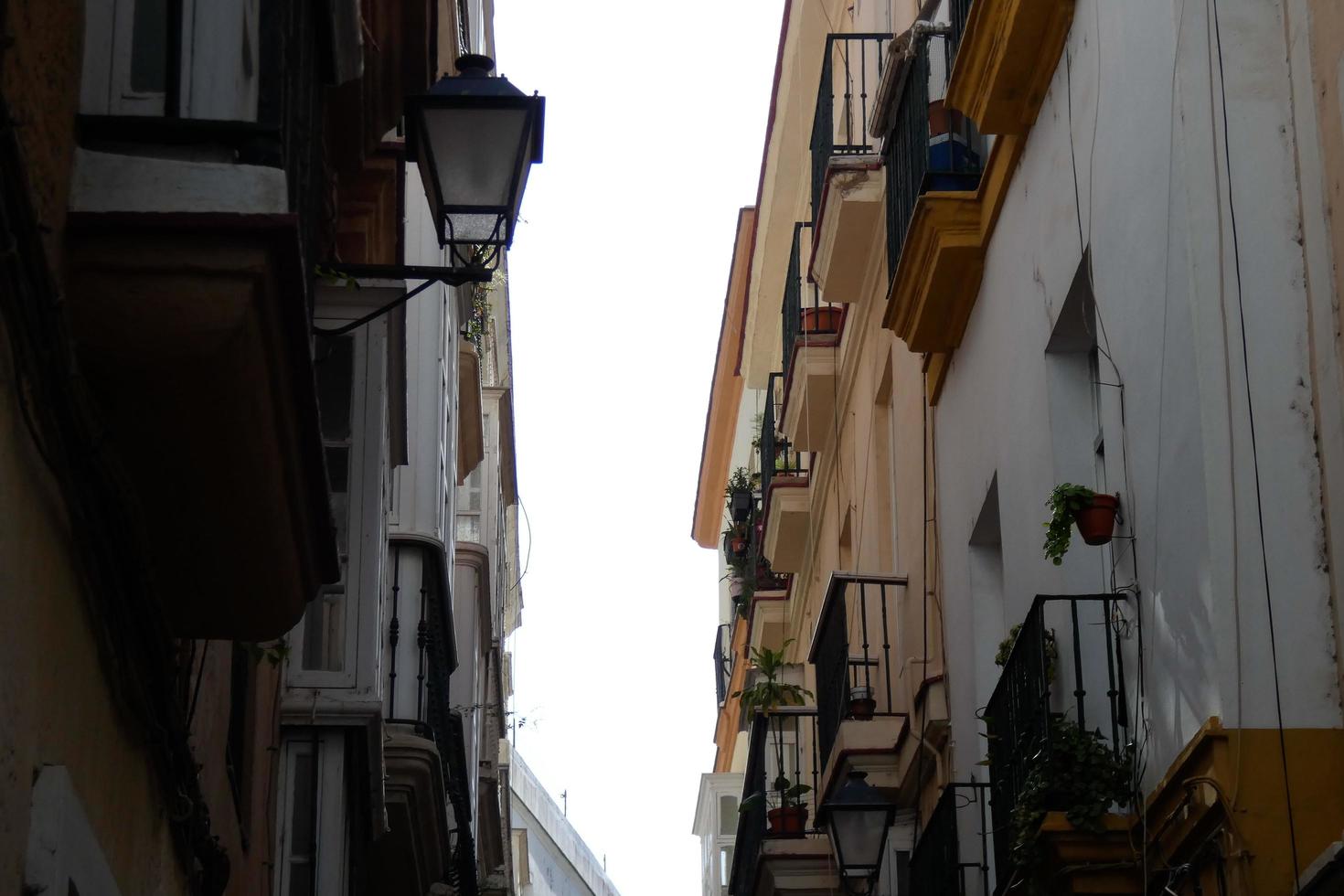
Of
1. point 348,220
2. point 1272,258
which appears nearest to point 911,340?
point 348,220

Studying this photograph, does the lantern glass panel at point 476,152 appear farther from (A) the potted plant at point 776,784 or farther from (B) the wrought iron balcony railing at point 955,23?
(A) the potted plant at point 776,784

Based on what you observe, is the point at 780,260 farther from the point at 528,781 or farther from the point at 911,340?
the point at 528,781

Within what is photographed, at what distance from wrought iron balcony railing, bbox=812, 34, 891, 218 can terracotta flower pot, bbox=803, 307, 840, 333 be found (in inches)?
55.5

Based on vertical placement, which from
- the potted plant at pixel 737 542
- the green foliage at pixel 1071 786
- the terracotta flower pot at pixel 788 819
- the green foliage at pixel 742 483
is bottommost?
the green foliage at pixel 1071 786

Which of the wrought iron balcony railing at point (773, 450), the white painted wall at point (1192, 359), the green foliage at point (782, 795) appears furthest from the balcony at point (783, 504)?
the white painted wall at point (1192, 359)

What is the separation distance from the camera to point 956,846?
1080 centimetres

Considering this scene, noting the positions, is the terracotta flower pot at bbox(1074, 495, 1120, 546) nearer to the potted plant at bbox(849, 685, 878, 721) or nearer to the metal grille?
the potted plant at bbox(849, 685, 878, 721)

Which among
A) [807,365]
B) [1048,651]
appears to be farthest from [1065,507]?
[807,365]

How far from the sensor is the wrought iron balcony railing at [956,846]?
10.8 metres

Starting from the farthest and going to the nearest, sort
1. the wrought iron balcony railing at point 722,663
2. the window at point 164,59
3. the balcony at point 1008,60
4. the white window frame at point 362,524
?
1. the wrought iron balcony railing at point 722,663
2. the white window frame at point 362,524
3. the balcony at point 1008,60
4. the window at point 164,59

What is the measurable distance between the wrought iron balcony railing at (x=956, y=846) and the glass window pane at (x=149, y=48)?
6632mm

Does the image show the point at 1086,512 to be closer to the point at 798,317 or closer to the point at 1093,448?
the point at 1093,448

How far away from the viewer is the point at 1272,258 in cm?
648

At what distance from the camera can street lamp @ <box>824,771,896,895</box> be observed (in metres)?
12.1
